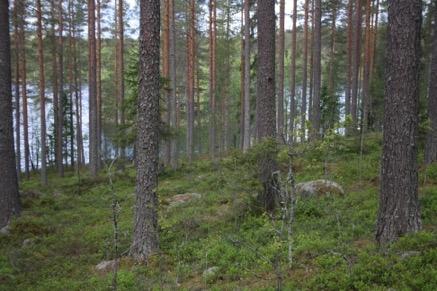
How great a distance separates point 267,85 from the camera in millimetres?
9156

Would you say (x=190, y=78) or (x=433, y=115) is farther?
(x=190, y=78)

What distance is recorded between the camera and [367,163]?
13.1 meters

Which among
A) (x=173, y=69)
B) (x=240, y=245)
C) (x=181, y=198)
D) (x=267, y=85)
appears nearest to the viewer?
(x=240, y=245)

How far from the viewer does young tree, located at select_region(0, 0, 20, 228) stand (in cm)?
1028

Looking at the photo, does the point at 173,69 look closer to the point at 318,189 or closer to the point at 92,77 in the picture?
the point at 92,77

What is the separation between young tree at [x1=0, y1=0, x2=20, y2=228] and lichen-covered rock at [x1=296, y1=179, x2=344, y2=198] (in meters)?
7.63

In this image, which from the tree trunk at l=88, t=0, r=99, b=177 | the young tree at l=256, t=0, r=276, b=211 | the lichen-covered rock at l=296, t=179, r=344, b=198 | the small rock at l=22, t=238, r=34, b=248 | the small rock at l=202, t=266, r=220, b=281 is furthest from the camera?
the tree trunk at l=88, t=0, r=99, b=177

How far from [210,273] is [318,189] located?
4.87m

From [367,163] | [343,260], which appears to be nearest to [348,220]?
[343,260]

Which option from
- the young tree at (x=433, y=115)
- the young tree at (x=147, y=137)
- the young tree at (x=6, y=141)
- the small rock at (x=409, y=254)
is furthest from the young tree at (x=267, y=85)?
the young tree at (x=6, y=141)

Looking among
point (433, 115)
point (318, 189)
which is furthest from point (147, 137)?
point (433, 115)

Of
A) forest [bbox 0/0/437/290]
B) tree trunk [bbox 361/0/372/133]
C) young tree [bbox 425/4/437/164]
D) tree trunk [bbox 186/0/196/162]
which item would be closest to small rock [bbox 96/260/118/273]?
forest [bbox 0/0/437/290]

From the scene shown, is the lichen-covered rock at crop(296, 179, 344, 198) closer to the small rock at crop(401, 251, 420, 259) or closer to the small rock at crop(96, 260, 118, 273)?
the small rock at crop(401, 251, 420, 259)

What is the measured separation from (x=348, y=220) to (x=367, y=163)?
567 centimetres
